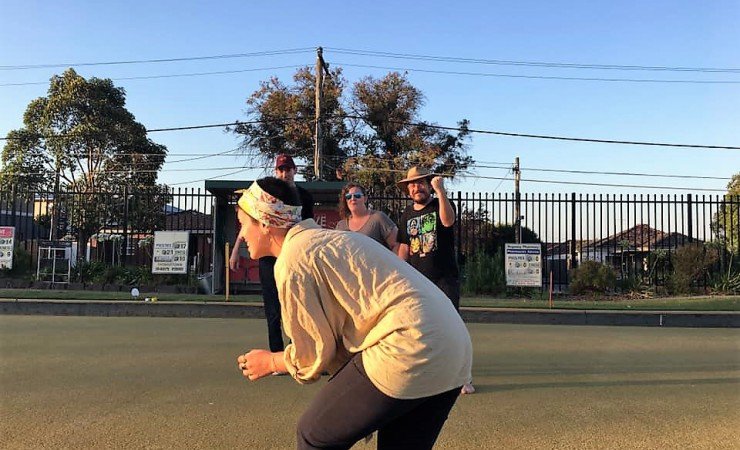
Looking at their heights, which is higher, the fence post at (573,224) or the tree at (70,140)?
the tree at (70,140)

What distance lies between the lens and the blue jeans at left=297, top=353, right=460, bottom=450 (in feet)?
5.32

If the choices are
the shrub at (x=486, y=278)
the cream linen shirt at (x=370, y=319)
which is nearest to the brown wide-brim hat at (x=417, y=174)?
the cream linen shirt at (x=370, y=319)

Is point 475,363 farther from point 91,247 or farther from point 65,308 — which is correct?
point 91,247

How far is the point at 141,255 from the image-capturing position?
18.6 metres

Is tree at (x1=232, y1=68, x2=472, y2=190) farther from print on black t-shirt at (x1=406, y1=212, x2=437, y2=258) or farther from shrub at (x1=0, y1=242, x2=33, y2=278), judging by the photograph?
print on black t-shirt at (x1=406, y1=212, x2=437, y2=258)

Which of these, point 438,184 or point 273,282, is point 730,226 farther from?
point 273,282

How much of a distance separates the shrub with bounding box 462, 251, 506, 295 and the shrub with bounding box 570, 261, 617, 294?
1.98 metres

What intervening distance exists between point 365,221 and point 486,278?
1010 centimetres

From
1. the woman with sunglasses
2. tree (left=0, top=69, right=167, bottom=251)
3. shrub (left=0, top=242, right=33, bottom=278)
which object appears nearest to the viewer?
the woman with sunglasses

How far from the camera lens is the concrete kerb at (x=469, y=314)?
9.50 meters

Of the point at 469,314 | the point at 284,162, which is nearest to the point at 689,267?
the point at 469,314

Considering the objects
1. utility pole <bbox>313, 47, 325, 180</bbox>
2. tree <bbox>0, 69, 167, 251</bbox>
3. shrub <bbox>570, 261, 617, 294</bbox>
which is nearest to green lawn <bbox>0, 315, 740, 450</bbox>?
shrub <bbox>570, 261, 617, 294</bbox>

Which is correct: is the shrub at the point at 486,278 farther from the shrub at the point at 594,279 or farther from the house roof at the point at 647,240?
the house roof at the point at 647,240

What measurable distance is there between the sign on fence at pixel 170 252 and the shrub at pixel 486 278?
7.09m
